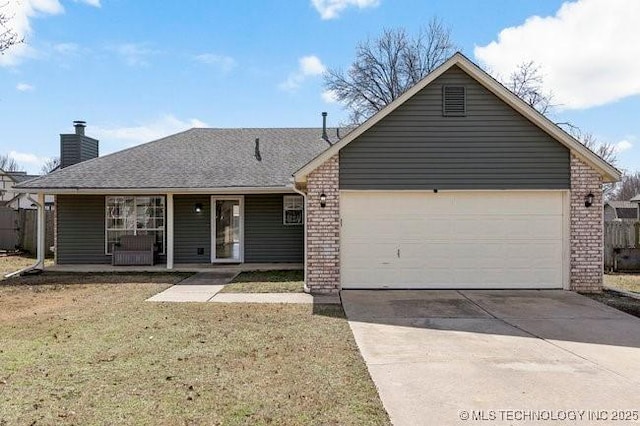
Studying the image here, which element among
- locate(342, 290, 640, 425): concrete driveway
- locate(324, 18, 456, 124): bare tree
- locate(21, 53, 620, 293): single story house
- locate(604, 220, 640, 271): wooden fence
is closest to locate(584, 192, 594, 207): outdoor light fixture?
locate(21, 53, 620, 293): single story house

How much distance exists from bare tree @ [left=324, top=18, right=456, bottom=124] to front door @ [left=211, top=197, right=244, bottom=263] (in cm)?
1871

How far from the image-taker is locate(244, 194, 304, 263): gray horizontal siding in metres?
14.7

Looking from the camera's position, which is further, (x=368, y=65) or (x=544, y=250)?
(x=368, y=65)

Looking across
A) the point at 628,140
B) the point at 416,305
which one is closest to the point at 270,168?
the point at 416,305

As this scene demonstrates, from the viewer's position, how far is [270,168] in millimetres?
14586

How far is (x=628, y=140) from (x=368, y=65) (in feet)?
66.3

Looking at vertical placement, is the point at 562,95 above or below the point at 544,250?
above

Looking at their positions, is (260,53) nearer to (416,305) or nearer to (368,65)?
(416,305)

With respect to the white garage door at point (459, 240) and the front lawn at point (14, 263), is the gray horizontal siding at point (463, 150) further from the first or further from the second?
the front lawn at point (14, 263)

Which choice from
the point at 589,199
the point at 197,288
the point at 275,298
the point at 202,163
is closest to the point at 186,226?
the point at 202,163

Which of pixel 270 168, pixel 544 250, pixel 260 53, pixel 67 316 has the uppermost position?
pixel 260 53

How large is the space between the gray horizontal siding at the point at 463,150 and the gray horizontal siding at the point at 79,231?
897 cm

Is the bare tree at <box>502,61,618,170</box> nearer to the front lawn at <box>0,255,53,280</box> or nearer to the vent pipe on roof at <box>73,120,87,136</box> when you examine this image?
the vent pipe on roof at <box>73,120,87,136</box>

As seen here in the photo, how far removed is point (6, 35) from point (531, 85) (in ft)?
82.7
